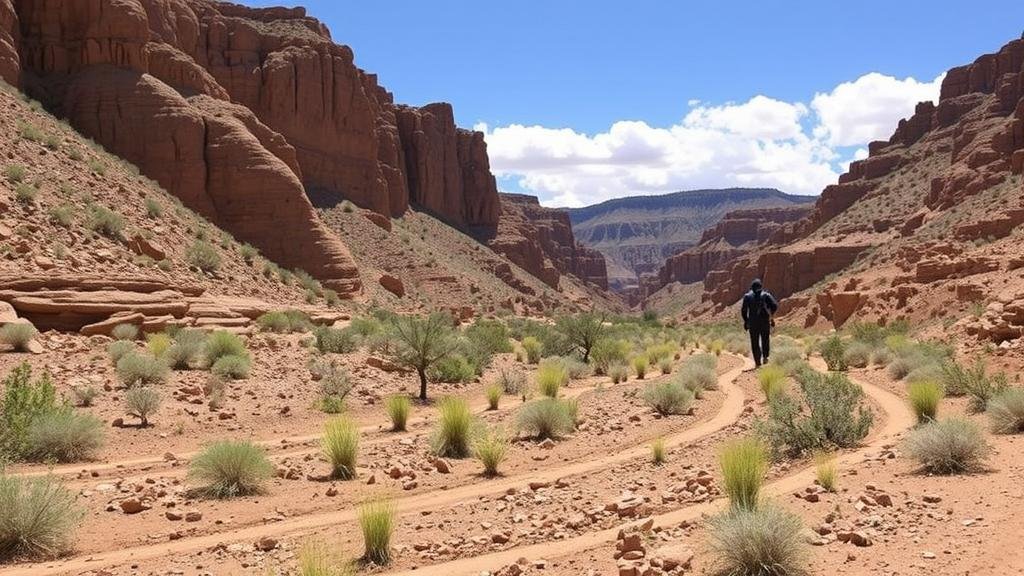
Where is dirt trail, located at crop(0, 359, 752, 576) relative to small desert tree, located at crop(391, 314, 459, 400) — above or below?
below

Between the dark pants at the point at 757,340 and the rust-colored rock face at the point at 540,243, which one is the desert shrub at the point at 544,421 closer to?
the dark pants at the point at 757,340

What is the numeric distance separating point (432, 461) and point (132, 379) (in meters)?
7.91

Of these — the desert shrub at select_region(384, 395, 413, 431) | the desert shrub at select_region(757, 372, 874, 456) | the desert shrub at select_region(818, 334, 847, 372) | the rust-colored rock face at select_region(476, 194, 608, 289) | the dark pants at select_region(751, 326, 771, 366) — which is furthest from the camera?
the rust-colored rock face at select_region(476, 194, 608, 289)

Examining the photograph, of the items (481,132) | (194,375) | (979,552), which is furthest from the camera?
(481,132)

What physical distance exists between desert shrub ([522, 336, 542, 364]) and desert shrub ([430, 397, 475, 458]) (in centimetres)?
1500

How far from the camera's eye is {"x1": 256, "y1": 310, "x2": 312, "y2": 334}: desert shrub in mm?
24531

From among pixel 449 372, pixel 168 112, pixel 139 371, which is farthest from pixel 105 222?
pixel 449 372

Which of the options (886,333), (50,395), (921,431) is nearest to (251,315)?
(50,395)

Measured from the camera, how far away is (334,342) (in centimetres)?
2227

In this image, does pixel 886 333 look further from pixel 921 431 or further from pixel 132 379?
pixel 132 379

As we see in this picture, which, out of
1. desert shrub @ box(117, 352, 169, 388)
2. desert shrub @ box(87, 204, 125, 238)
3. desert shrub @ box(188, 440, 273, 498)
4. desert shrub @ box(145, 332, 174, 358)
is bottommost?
desert shrub @ box(188, 440, 273, 498)

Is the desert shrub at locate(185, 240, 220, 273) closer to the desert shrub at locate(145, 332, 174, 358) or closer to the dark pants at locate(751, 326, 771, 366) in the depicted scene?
the desert shrub at locate(145, 332, 174, 358)

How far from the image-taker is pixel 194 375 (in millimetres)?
17000

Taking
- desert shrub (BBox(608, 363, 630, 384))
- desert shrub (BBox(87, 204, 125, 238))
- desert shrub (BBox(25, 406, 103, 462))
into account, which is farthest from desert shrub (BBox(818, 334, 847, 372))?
desert shrub (BBox(87, 204, 125, 238))
